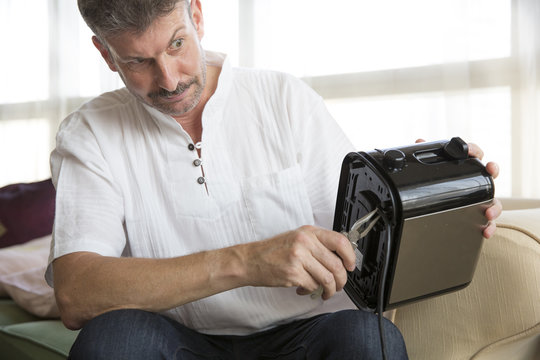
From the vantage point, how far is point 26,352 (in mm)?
1343

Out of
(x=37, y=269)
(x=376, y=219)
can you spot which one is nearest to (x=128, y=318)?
(x=376, y=219)

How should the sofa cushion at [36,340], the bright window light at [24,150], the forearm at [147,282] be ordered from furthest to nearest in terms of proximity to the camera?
1. the bright window light at [24,150]
2. the sofa cushion at [36,340]
3. the forearm at [147,282]

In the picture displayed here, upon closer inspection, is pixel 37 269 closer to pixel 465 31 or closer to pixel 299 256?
pixel 299 256

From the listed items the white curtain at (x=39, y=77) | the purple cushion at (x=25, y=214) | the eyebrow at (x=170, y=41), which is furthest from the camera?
the white curtain at (x=39, y=77)

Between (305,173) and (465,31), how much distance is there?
42.9 inches

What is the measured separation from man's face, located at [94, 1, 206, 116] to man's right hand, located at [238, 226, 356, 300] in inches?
14.7

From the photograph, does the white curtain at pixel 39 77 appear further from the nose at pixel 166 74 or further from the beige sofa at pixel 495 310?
the beige sofa at pixel 495 310

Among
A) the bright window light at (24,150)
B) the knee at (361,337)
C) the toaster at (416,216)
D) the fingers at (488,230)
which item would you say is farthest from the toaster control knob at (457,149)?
the bright window light at (24,150)

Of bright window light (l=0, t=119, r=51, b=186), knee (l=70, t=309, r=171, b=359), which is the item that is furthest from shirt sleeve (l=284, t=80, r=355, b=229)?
bright window light (l=0, t=119, r=51, b=186)

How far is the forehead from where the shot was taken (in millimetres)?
958

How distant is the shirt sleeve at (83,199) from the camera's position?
38.1 inches

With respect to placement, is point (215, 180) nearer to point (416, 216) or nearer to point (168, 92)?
point (168, 92)

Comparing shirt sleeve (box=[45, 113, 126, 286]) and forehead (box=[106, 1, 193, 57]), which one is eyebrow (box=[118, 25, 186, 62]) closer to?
forehead (box=[106, 1, 193, 57])

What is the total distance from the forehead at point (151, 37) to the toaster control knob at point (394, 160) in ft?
1.55
